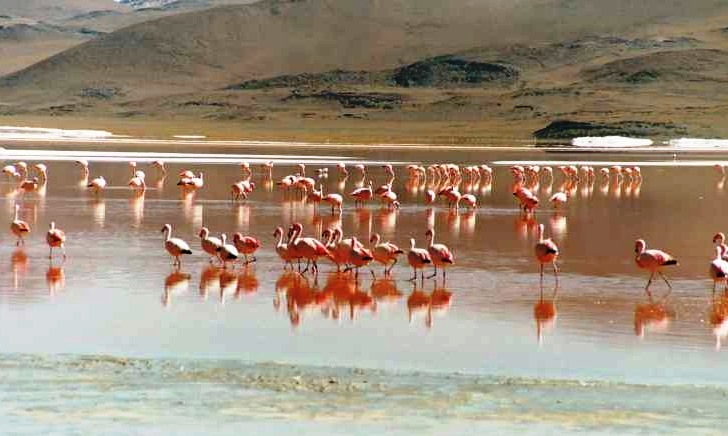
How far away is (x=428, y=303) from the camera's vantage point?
14.6 meters

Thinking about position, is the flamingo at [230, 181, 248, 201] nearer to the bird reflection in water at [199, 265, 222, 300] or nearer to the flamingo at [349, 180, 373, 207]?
the flamingo at [349, 180, 373, 207]

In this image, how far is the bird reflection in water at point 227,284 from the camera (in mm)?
14973

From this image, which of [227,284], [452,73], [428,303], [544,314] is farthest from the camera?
[452,73]

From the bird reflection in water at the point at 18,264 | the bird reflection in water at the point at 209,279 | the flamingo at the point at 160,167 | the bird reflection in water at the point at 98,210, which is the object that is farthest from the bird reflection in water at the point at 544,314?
the flamingo at the point at 160,167

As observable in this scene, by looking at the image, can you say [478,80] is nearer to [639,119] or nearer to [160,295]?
[639,119]

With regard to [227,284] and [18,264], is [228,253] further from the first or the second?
[18,264]

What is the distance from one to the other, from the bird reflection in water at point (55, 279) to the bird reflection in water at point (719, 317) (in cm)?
668

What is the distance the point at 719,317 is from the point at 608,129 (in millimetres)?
70758

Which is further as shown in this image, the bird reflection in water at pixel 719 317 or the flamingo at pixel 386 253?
the flamingo at pixel 386 253

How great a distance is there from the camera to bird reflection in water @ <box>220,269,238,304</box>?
14973mm

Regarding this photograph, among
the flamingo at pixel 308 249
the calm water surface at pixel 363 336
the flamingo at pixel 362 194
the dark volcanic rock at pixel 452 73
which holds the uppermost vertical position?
the dark volcanic rock at pixel 452 73

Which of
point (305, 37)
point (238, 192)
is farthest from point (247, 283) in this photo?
point (305, 37)

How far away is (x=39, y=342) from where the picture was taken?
1173cm

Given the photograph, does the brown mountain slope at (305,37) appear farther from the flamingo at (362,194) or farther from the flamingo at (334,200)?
the flamingo at (334,200)
